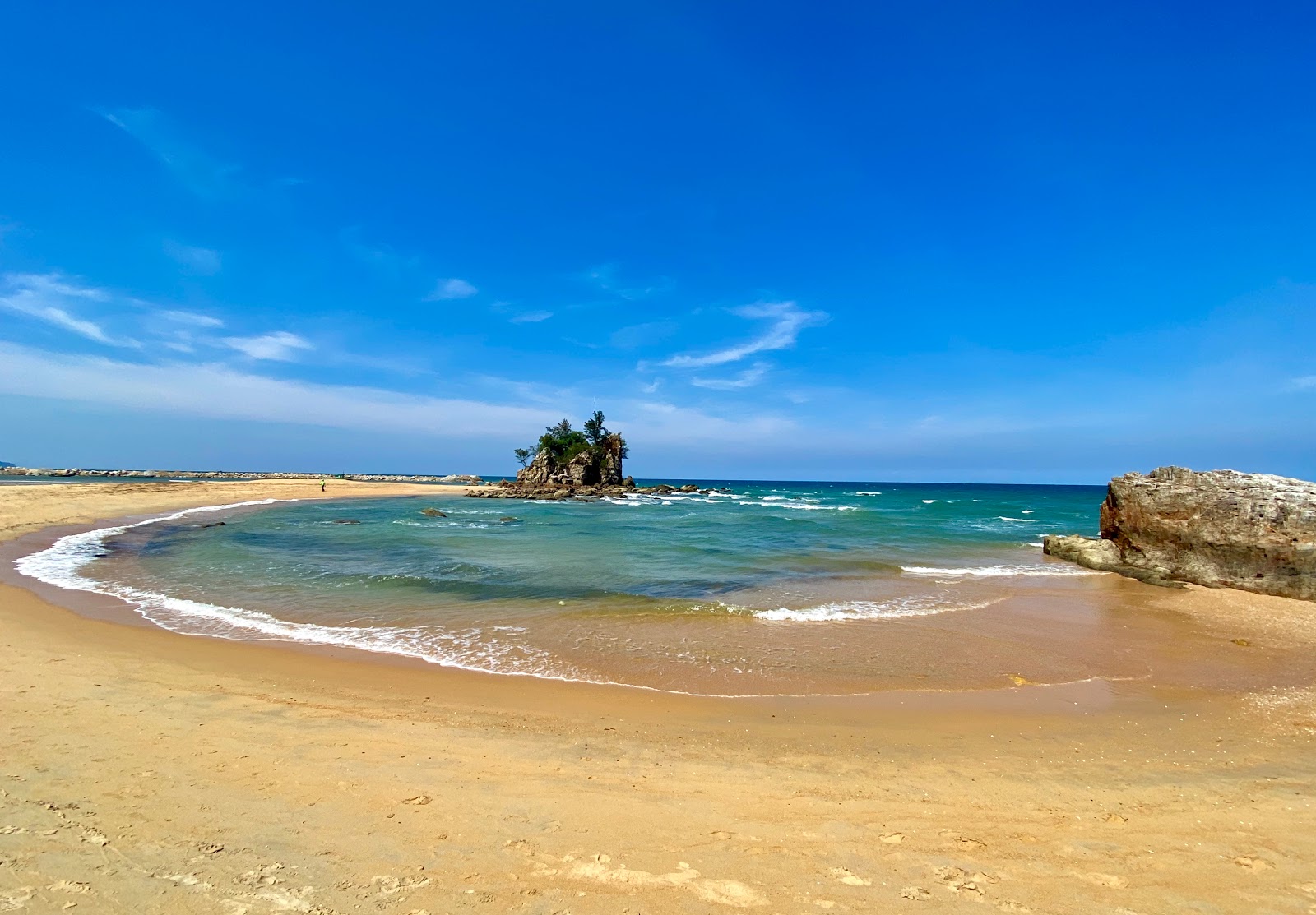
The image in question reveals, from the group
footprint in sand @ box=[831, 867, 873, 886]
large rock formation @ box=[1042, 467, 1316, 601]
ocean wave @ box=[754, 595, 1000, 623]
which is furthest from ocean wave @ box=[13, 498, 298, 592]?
large rock formation @ box=[1042, 467, 1316, 601]

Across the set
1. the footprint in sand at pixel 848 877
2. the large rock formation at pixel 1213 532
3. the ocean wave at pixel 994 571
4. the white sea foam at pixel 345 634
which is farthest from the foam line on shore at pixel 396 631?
the large rock formation at pixel 1213 532

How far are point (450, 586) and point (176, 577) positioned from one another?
286 inches

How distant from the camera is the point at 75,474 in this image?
97.2m

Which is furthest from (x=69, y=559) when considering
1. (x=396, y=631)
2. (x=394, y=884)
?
(x=394, y=884)

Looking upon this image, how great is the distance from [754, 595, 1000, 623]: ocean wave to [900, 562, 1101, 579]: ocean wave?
4257 millimetres

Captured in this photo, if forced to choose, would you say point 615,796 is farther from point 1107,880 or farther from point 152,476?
point 152,476

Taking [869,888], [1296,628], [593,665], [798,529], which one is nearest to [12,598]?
[593,665]

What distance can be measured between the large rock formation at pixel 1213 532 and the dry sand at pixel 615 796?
1059 cm

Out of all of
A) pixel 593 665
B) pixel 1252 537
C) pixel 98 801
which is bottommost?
pixel 593 665

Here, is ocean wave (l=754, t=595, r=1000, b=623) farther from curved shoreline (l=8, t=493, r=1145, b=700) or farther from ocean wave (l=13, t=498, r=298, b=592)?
ocean wave (l=13, t=498, r=298, b=592)

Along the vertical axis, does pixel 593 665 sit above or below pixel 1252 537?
below

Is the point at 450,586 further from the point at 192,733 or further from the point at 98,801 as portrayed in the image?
the point at 98,801

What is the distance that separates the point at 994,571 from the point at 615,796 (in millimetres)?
18588

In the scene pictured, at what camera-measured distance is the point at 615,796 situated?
4746 millimetres
